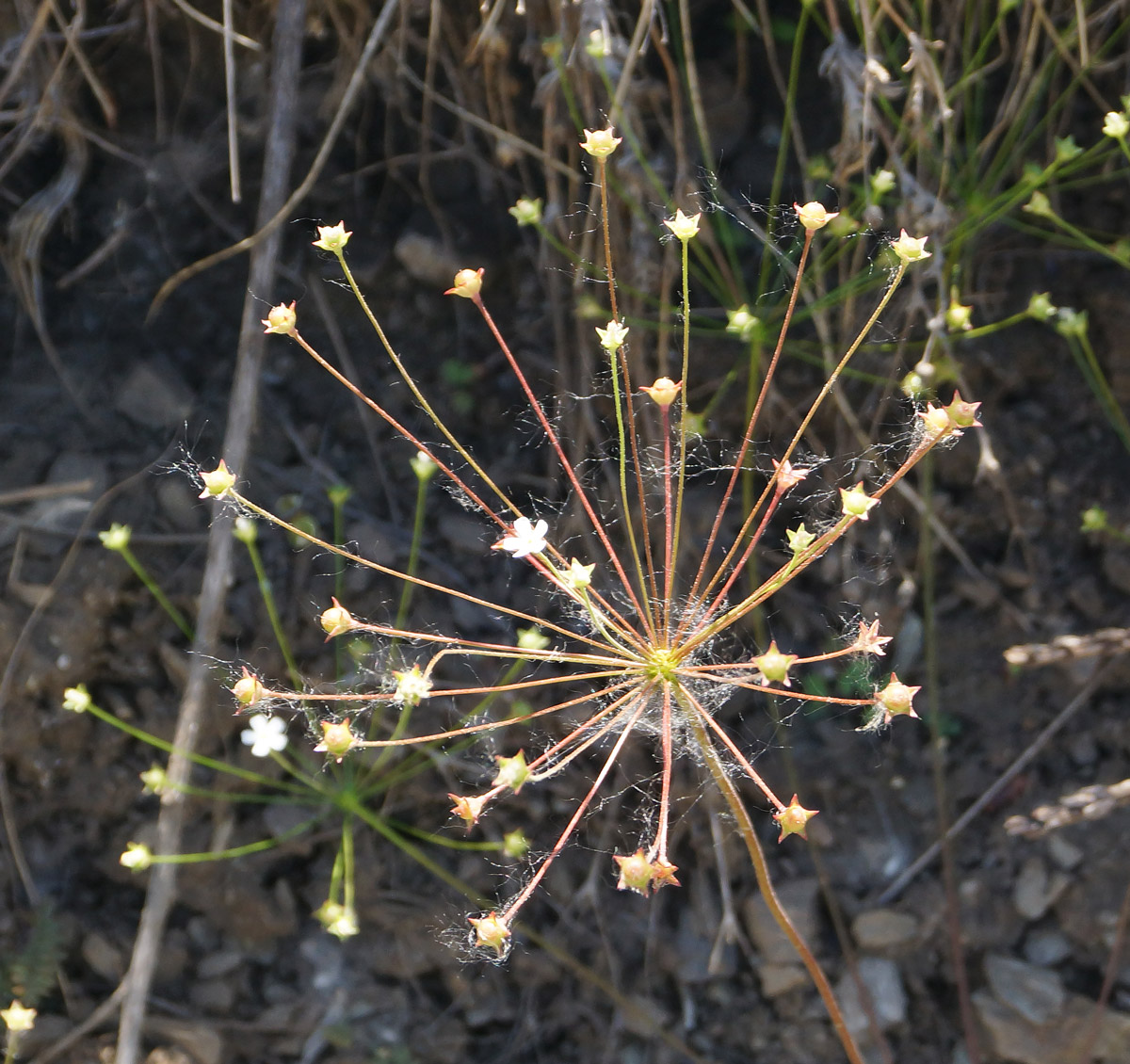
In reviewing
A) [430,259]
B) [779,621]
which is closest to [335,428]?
[430,259]

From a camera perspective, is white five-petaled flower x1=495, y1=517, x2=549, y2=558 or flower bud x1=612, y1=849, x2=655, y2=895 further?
white five-petaled flower x1=495, y1=517, x2=549, y2=558

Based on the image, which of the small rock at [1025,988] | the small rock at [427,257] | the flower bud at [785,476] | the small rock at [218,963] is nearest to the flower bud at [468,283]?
A: the flower bud at [785,476]

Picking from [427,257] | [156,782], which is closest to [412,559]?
[156,782]

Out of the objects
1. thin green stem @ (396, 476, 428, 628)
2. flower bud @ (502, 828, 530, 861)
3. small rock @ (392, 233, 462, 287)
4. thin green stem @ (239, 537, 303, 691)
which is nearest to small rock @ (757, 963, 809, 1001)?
flower bud @ (502, 828, 530, 861)

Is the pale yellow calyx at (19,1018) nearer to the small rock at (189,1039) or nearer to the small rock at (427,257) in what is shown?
the small rock at (189,1039)

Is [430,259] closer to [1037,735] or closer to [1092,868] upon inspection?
[1037,735]

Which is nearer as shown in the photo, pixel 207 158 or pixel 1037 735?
pixel 1037 735

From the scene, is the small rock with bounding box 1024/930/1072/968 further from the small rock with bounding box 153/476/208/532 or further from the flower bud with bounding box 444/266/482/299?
the small rock with bounding box 153/476/208/532
